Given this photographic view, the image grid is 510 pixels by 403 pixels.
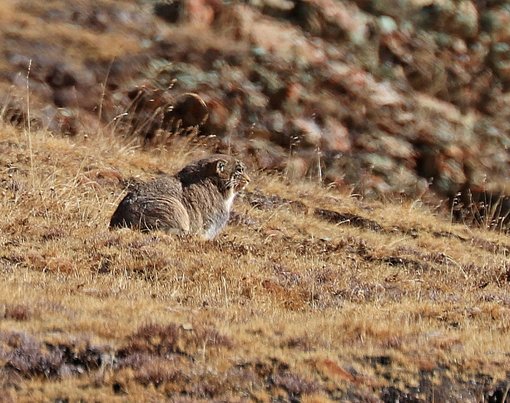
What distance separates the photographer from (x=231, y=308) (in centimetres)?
921

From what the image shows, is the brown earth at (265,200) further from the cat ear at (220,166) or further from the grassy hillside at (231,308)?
the cat ear at (220,166)

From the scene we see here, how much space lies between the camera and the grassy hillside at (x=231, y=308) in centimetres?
729

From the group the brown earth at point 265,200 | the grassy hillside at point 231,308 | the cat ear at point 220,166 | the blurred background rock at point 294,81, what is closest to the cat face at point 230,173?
the cat ear at point 220,166

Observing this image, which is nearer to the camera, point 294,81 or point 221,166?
point 221,166

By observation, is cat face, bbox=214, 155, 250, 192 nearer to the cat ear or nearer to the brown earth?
the cat ear

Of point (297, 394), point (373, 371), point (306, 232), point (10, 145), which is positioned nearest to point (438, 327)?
A: point (373, 371)

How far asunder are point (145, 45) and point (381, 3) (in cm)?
596

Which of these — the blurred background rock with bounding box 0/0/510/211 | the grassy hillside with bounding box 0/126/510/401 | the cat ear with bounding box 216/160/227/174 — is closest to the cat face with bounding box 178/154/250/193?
the cat ear with bounding box 216/160/227/174

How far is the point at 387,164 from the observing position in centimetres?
2253

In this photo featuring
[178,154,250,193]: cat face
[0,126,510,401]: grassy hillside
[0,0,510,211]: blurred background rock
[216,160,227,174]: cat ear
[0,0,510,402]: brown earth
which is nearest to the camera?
[0,126,510,401]: grassy hillside

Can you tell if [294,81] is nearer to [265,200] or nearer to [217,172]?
[265,200]

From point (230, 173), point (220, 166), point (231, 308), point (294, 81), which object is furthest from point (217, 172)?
point (294, 81)

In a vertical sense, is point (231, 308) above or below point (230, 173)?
above

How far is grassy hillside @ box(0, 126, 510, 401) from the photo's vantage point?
7.29m
